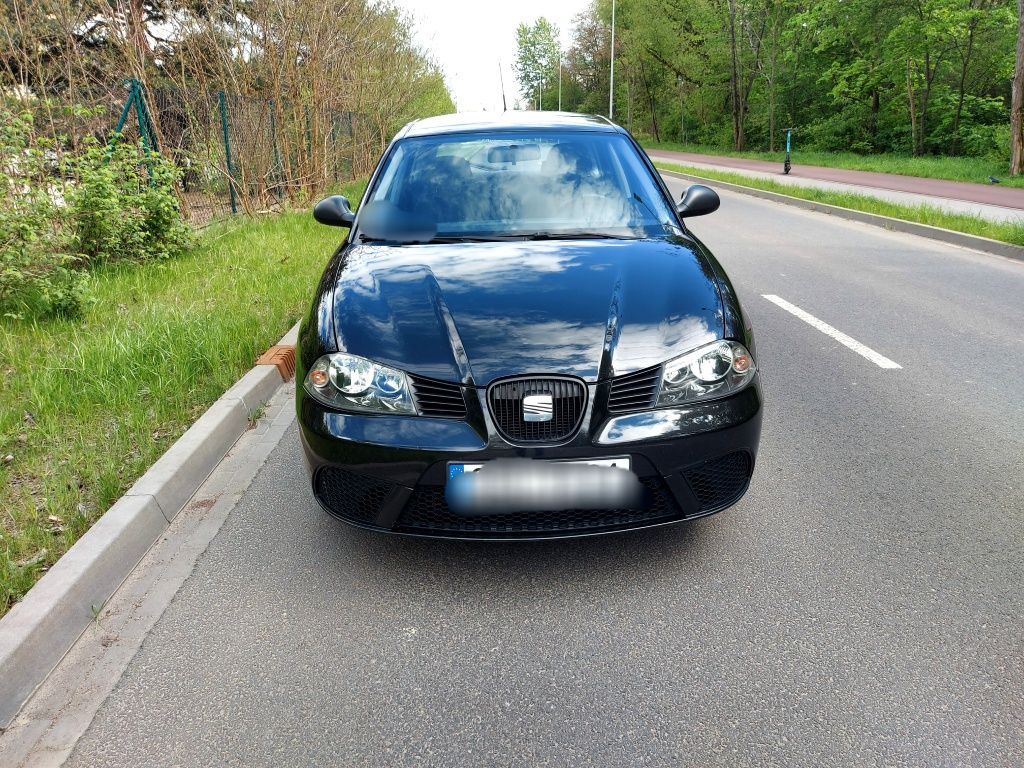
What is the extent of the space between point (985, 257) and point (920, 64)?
27.3 meters

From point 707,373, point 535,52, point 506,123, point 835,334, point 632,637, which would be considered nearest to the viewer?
point 632,637

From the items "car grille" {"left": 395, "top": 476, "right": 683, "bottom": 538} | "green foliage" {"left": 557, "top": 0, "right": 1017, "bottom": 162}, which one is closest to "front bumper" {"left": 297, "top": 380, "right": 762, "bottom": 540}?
"car grille" {"left": 395, "top": 476, "right": 683, "bottom": 538}

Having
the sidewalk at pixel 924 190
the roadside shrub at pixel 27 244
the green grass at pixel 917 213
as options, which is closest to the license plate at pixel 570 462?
the roadside shrub at pixel 27 244

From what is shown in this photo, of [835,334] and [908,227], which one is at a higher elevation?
[908,227]

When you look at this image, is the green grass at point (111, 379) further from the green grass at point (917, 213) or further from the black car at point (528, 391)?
the green grass at point (917, 213)

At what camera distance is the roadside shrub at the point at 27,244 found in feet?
17.0

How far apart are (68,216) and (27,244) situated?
1.12m

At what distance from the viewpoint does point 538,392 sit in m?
2.44

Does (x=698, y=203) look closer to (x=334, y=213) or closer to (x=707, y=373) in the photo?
(x=707, y=373)

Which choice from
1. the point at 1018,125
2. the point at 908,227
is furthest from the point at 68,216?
the point at 1018,125

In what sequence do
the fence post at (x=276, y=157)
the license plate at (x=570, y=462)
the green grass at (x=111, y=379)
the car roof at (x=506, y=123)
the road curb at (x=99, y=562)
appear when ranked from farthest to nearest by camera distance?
the fence post at (x=276, y=157) < the car roof at (x=506, y=123) < the green grass at (x=111, y=379) < the license plate at (x=570, y=462) < the road curb at (x=99, y=562)

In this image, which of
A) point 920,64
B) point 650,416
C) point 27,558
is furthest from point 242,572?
point 920,64

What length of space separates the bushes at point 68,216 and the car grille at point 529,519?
13.5 ft

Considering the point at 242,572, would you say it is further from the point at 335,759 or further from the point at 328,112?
the point at 328,112
